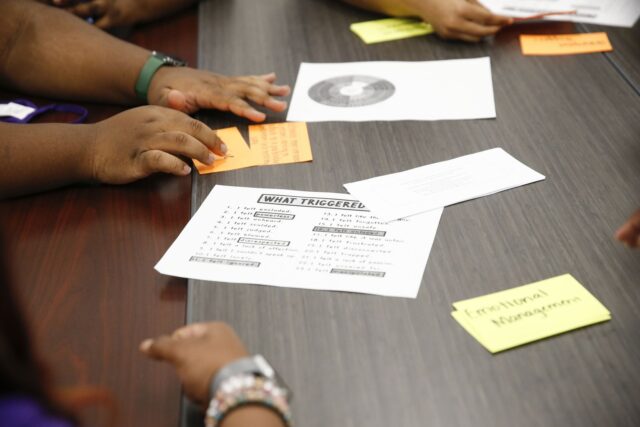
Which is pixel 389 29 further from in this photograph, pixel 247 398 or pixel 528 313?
pixel 247 398

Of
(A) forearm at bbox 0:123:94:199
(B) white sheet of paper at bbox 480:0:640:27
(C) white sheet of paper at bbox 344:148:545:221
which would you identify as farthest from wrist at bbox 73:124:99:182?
(B) white sheet of paper at bbox 480:0:640:27

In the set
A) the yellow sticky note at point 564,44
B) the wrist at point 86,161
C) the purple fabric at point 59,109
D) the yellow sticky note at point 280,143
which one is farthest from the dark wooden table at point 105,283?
the yellow sticky note at point 564,44

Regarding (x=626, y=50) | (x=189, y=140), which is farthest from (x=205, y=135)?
(x=626, y=50)

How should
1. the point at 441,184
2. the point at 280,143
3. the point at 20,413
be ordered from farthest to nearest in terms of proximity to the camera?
1. the point at 280,143
2. the point at 441,184
3. the point at 20,413

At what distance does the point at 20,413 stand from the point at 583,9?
53.3 inches

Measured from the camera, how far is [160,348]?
28.9 inches

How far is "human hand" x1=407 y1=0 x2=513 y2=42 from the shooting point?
1.39 meters

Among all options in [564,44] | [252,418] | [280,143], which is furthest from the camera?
[564,44]

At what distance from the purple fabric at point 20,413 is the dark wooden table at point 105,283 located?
0.73ft

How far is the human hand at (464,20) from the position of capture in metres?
1.39

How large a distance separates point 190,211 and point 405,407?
1.45ft

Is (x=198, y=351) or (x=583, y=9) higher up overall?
(x=583, y=9)

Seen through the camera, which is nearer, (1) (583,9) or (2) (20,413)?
(2) (20,413)

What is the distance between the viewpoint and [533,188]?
3.25 feet
